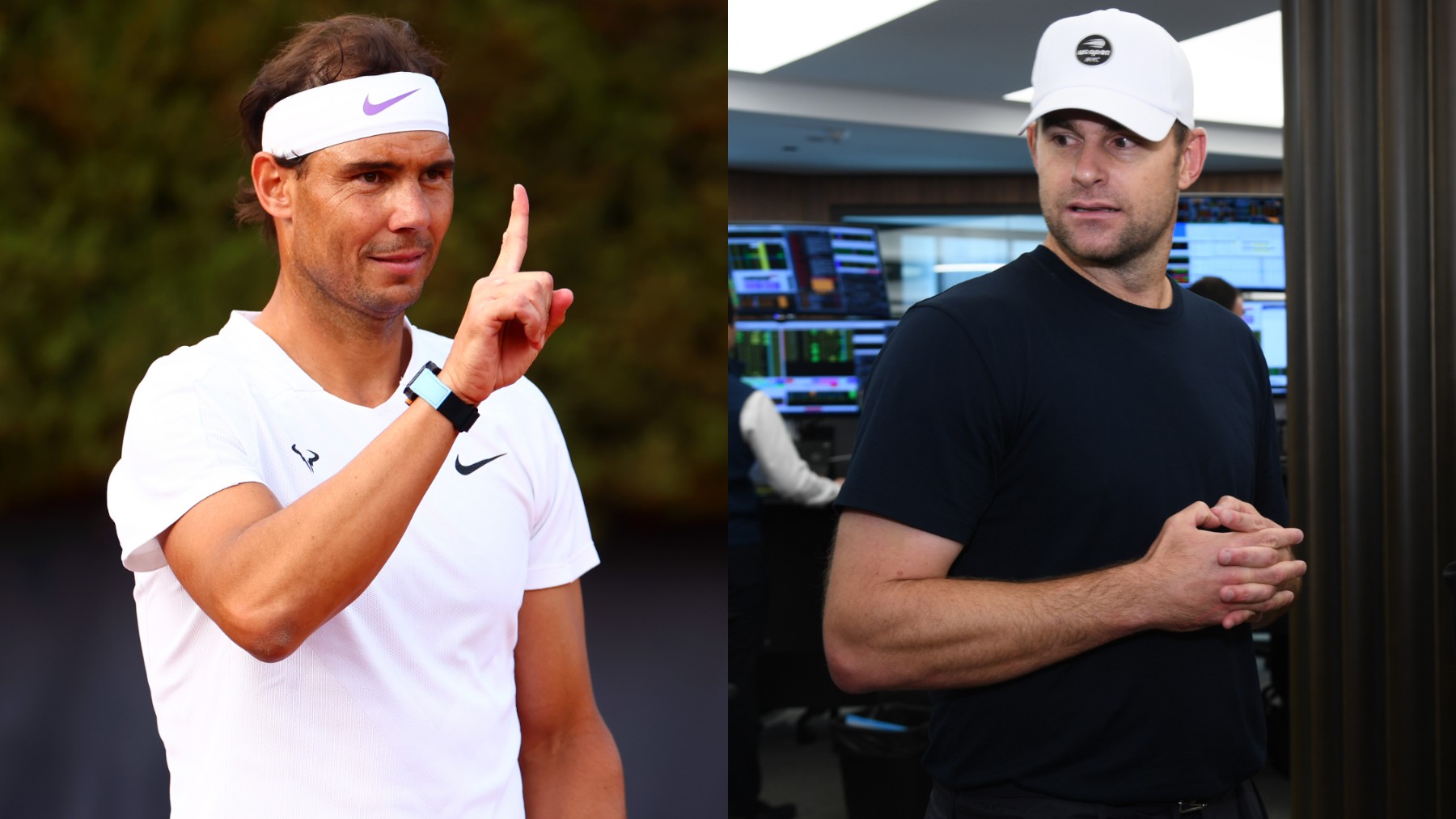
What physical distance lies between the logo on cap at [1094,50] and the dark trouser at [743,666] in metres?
2.25

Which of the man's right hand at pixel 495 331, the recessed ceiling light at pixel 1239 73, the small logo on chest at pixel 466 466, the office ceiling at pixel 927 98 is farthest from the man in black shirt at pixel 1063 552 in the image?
the recessed ceiling light at pixel 1239 73

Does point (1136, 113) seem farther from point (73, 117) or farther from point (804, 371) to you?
point (804, 371)

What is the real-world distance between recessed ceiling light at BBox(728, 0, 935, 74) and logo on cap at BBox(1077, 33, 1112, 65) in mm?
3438

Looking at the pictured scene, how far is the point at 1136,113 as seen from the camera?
1.39 m

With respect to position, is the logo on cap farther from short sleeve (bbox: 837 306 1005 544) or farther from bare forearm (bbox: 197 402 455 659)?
bare forearm (bbox: 197 402 455 659)

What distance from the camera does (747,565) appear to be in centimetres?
358

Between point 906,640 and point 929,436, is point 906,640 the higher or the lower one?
the lower one

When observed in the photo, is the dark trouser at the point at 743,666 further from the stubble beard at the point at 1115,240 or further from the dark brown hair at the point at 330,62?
the dark brown hair at the point at 330,62

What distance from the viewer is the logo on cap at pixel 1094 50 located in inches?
55.6

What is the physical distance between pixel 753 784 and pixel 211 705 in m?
2.73

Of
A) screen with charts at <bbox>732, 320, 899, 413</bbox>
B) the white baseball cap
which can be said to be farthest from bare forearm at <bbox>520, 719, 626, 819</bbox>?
screen with charts at <bbox>732, 320, 899, 413</bbox>

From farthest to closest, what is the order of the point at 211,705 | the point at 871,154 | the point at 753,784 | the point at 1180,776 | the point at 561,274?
1. the point at 871,154
2. the point at 753,784
3. the point at 561,274
4. the point at 1180,776
5. the point at 211,705

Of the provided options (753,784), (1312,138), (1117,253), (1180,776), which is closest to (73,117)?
(1117,253)

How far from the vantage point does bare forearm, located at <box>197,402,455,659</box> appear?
0.86m
